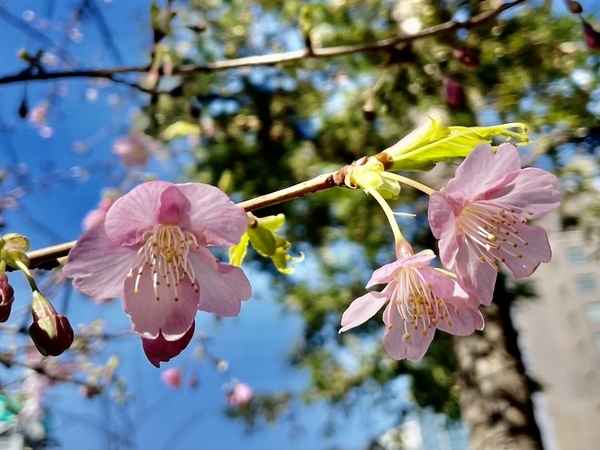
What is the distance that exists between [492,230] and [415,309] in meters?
0.09

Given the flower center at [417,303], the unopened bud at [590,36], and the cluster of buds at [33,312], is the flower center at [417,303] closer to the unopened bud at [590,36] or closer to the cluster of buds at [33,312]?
the cluster of buds at [33,312]

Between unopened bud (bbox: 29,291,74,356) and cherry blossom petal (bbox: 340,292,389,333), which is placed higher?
unopened bud (bbox: 29,291,74,356)

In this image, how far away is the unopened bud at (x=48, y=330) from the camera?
0.37 m

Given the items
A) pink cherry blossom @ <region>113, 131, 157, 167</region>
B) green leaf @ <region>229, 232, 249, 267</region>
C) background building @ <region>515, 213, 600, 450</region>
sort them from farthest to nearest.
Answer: background building @ <region>515, 213, 600, 450</region>, pink cherry blossom @ <region>113, 131, 157, 167</region>, green leaf @ <region>229, 232, 249, 267</region>

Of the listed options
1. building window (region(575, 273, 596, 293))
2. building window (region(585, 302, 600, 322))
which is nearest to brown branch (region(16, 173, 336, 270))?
building window (region(575, 273, 596, 293))

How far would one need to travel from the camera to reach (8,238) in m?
0.37

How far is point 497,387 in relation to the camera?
171cm

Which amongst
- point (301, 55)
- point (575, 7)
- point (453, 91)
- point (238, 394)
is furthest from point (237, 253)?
point (238, 394)

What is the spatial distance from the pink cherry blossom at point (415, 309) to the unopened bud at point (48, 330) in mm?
197

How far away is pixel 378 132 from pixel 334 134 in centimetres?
18

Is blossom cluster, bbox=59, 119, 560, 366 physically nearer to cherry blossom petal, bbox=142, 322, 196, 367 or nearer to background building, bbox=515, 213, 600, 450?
cherry blossom petal, bbox=142, 322, 196, 367

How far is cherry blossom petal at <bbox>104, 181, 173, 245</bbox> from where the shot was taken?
372 millimetres

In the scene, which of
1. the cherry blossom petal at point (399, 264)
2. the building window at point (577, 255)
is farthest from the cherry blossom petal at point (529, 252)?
the building window at point (577, 255)

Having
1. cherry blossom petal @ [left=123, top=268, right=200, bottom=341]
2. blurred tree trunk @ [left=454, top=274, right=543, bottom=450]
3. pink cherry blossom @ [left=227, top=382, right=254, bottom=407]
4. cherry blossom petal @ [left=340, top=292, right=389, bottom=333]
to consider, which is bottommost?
blurred tree trunk @ [left=454, top=274, right=543, bottom=450]
